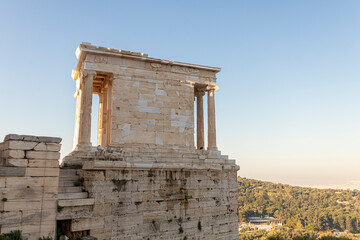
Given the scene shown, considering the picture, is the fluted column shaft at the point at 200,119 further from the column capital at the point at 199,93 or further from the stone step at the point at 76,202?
the stone step at the point at 76,202

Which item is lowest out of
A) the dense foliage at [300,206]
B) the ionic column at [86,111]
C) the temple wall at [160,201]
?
the dense foliage at [300,206]

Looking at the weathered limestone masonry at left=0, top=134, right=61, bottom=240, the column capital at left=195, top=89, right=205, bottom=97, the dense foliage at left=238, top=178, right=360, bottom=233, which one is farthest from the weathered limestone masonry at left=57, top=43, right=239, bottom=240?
the dense foliage at left=238, top=178, right=360, bottom=233

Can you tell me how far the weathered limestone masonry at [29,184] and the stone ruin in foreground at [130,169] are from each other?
3 cm

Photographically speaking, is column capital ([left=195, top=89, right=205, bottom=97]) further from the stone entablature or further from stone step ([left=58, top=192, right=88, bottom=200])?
stone step ([left=58, top=192, right=88, bottom=200])

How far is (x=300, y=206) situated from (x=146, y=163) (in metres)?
72.4

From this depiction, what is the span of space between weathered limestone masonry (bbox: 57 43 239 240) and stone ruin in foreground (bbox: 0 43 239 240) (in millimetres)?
36

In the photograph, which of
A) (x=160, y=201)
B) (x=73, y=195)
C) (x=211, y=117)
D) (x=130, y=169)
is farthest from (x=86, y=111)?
(x=211, y=117)

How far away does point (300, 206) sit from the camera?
7362cm

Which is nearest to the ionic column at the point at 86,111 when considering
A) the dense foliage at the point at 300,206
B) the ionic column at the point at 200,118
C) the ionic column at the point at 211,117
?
the ionic column at the point at 211,117

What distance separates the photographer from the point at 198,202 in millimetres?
12430

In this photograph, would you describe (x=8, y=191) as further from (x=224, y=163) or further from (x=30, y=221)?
(x=224, y=163)

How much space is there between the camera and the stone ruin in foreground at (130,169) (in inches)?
338

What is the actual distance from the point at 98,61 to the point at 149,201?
633 centimetres

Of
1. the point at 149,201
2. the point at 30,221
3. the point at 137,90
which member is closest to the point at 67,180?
the point at 30,221
